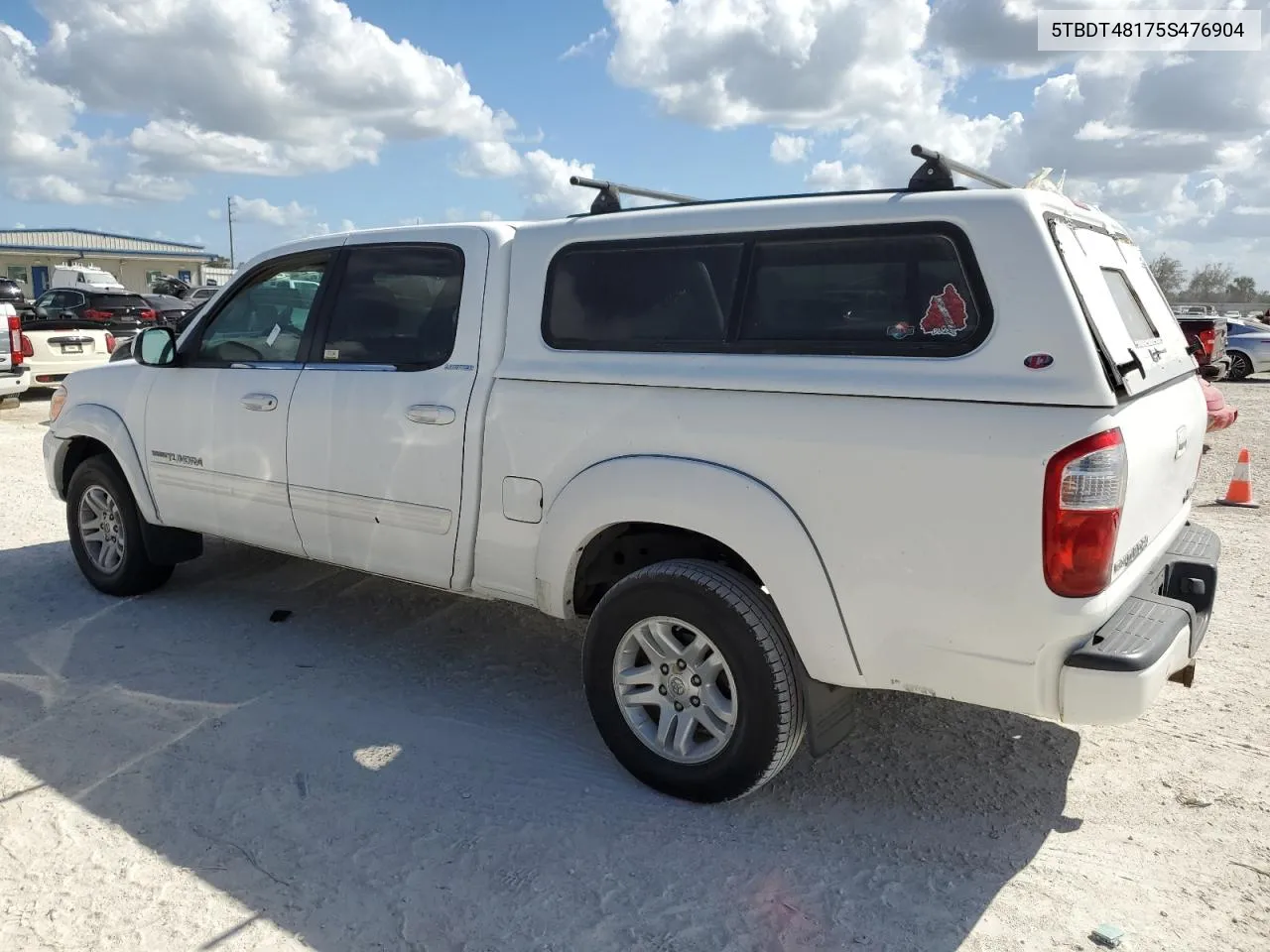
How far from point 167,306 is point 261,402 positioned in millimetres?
19930

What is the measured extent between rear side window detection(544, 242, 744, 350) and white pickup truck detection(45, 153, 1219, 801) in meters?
0.01

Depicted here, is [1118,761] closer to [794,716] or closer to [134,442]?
[794,716]

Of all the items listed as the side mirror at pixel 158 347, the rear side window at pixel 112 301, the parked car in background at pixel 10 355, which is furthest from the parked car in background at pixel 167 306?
the side mirror at pixel 158 347

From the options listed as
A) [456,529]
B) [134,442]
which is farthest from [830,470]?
[134,442]

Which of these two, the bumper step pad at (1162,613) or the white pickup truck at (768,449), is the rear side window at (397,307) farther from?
the bumper step pad at (1162,613)

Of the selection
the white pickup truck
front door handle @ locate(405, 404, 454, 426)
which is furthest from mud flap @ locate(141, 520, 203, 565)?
front door handle @ locate(405, 404, 454, 426)

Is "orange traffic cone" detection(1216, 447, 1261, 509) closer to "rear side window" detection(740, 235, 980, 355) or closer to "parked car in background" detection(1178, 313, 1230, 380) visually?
"parked car in background" detection(1178, 313, 1230, 380)

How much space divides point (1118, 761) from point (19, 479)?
29.7 ft

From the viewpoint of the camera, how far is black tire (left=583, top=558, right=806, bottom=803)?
3.22 m

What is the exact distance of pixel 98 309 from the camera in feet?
63.1

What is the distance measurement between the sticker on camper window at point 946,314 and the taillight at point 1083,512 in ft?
1.60

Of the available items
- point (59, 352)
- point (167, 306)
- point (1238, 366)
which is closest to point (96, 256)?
point (167, 306)

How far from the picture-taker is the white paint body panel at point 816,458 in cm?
278

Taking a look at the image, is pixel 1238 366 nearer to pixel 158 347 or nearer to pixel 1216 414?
pixel 1216 414
